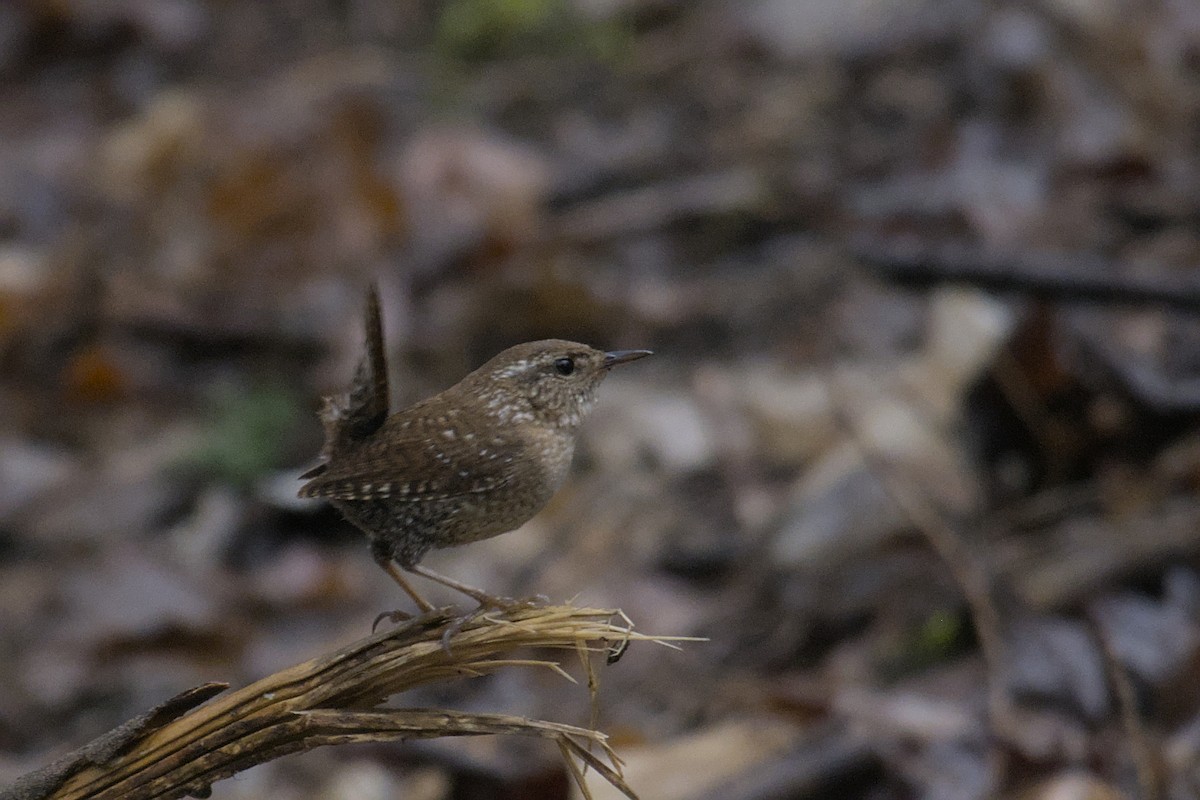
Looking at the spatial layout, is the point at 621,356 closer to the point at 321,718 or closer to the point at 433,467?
the point at 433,467

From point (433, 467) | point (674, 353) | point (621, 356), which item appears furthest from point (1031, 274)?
point (433, 467)

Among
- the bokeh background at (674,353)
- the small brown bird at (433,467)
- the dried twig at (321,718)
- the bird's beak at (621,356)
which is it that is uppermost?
the bird's beak at (621,356)

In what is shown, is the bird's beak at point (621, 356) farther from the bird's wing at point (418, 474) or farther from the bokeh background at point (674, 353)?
Result: the bokeh background at point (674, 353)

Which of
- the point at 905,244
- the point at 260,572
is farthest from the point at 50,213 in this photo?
the point at 905,244

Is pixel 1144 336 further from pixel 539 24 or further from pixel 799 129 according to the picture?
pixel 539 24

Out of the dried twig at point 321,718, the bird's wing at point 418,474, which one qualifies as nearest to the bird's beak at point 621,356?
the bird's wing at point 418,474
